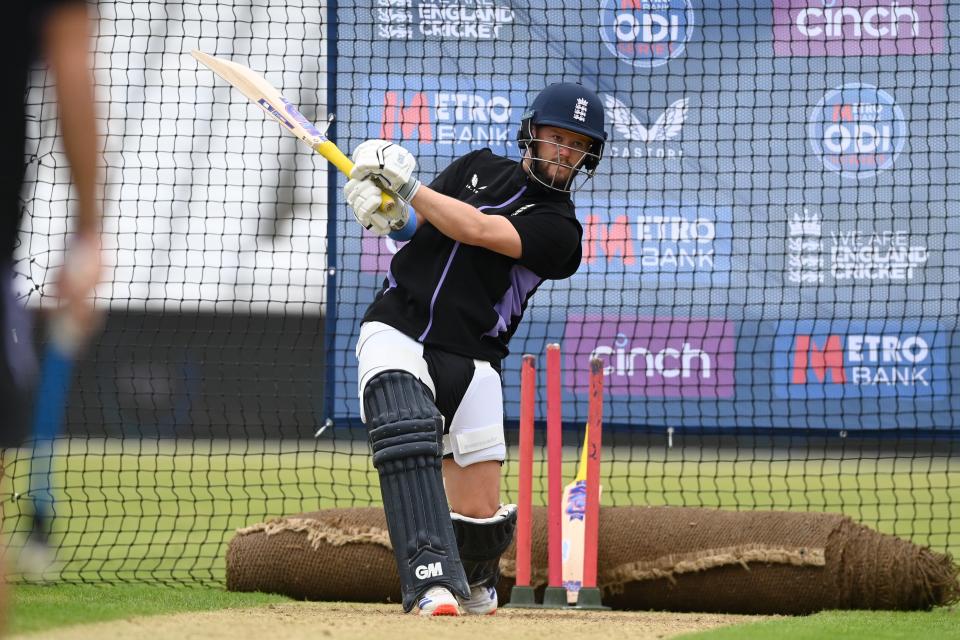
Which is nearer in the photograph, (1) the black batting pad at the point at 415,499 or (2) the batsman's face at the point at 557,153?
(1) the black batting pad at the point at 415,499

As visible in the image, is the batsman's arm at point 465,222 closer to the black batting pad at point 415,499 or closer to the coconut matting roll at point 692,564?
the black batting pad at point 415,499

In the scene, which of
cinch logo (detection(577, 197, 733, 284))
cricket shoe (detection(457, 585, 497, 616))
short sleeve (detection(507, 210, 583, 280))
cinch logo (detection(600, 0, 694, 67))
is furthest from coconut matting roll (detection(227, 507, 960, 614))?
cinch logo (detection(600, 0, 694, 67))

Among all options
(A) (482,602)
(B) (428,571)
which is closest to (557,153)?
(B) (428,571)

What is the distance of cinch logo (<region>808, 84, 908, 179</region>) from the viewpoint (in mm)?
7359

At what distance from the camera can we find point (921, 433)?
6984 millimetres

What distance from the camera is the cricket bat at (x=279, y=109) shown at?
14.7 feet

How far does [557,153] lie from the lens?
14.9 ft

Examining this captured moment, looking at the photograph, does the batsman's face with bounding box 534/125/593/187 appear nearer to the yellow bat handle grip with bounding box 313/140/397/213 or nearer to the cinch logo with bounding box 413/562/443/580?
the yellow bat handle grip with bounding box 313/140/397/213


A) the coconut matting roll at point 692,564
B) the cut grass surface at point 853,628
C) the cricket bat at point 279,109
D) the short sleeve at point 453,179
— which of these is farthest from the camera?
the coconut matting roll at point 692,564

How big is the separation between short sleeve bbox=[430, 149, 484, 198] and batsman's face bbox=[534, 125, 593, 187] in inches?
12.1

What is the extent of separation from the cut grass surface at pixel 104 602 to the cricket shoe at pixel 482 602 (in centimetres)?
91

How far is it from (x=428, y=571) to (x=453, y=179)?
1477 mm

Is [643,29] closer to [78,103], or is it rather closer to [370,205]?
[370,205]

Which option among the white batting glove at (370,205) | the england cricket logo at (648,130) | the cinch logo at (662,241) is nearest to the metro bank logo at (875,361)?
the cinch logo at (662,241)
